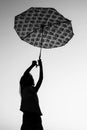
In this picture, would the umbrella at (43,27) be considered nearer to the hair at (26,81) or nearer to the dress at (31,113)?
the hair at (26,81)

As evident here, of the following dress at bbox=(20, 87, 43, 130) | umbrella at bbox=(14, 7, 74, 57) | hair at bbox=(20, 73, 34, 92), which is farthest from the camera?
umbrella at bbox=(14, 7, 74, 57)

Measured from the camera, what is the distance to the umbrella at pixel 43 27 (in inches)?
238

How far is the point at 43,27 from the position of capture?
6.09 m

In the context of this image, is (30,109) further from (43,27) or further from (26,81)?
(43,27)

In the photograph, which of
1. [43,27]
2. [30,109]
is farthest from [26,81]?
[43,27]

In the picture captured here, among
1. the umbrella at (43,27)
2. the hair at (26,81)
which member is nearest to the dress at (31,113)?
the hair at (26,81)

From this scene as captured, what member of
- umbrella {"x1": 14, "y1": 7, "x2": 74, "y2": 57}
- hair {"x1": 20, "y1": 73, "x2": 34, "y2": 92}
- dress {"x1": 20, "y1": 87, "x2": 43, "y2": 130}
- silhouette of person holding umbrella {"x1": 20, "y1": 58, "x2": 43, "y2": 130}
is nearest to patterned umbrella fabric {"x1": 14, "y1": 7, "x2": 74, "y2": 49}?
umbrella {"x1": 14, "y1": 7, "x2": 74, "y2": 57}

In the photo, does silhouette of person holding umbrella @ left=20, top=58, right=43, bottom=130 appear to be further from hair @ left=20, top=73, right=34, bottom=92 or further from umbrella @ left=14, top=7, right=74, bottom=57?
umbrella @ left=14, top=7, right=74, bottom=57

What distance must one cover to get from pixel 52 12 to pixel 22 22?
0.67 m

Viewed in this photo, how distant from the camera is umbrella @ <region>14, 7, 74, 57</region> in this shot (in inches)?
238

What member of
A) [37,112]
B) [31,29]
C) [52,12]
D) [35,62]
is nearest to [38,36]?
[31,29]

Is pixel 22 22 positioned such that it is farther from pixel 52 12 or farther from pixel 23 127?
pixel 23 127

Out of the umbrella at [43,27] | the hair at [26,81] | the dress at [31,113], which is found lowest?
the dress at [31,113]

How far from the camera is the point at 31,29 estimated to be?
619 centimetres
